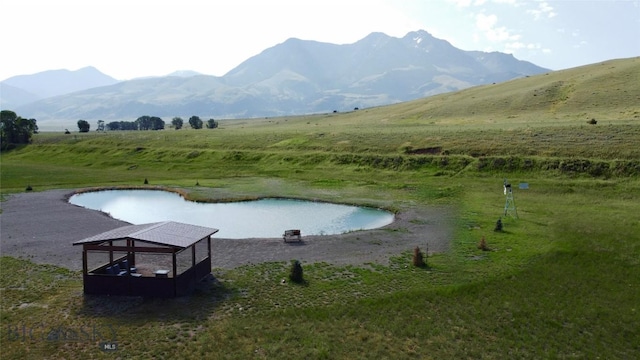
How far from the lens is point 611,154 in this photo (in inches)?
2493

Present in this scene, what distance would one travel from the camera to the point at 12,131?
14612 cm

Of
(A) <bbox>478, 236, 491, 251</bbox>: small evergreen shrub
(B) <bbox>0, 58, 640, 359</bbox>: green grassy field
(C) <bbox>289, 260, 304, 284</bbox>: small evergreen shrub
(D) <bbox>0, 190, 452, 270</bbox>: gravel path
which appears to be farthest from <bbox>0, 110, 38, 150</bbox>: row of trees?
(A) <bbox>478, 236, 491, 251</bbox>: small evergreen shrub

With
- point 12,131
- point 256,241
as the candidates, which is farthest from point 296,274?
point 12,131

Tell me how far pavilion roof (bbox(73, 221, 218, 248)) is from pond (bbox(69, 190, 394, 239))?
12.5 metres

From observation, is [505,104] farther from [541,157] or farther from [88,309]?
[88,309]

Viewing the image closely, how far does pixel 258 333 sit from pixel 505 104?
126 metres

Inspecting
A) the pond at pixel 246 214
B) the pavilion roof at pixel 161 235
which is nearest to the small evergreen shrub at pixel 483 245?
the pond at pixel 246 214

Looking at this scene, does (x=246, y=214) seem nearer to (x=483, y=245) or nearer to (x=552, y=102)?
(x=483, y=245)

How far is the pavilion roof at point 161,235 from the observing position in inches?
989

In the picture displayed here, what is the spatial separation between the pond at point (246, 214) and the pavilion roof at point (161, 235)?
12466mm

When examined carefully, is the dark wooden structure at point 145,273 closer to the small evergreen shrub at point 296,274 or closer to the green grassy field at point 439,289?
the green grassy field at point 439,289

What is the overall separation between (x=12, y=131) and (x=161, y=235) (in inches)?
6089

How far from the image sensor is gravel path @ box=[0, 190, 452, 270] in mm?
32812

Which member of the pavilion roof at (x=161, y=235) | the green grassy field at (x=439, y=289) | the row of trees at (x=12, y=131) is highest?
the row of trees at (x=12, y=131)
